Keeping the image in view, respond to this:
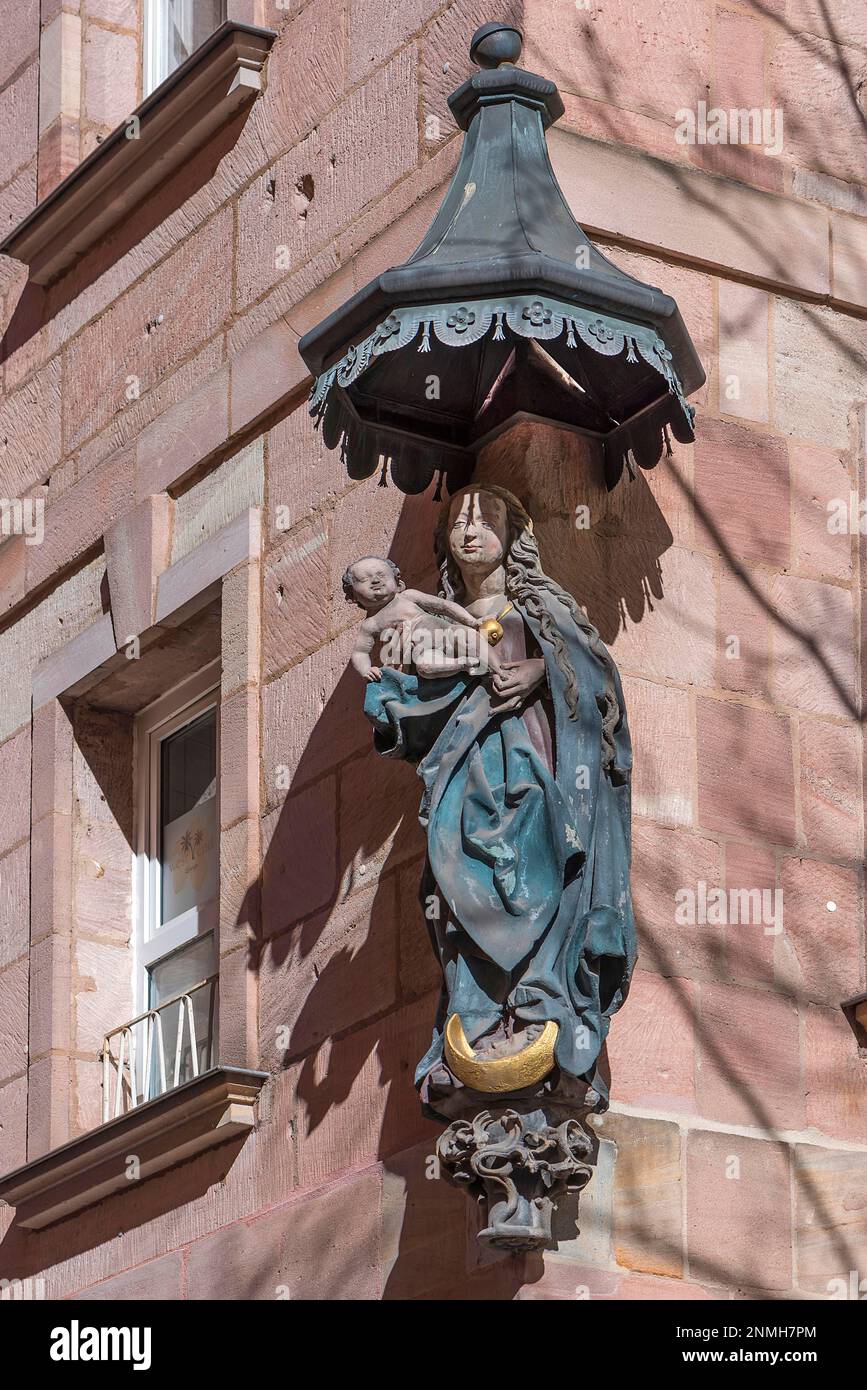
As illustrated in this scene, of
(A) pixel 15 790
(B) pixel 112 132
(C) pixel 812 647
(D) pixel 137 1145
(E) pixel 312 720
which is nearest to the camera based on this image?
(C) pixel 812 647

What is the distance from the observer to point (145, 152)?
1124 cm

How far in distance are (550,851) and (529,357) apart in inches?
57.4

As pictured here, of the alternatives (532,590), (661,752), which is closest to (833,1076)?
(661,752)

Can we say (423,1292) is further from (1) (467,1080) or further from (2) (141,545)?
(2) (141,545)

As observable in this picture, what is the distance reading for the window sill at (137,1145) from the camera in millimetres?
9414

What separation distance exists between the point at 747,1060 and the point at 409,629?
1.42 metres

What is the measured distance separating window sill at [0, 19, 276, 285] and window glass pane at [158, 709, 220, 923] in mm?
1858

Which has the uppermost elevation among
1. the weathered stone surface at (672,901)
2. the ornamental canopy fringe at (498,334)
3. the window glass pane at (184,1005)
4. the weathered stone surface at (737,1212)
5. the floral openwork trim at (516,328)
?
the ornamental canopy fringe at (498,334)

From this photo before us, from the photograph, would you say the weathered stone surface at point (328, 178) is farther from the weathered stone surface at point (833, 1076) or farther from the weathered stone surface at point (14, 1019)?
the weathered stone surface at point (833, 1076)

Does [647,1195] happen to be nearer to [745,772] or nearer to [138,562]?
[745,772]

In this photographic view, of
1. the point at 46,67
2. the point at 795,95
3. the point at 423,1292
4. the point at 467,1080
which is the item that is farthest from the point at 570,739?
the point at 46,67

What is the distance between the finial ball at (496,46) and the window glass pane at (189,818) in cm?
267

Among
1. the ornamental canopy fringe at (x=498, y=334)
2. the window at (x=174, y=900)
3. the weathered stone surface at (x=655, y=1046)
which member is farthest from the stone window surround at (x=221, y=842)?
the weathered stone surface at (x=655, y=1046)

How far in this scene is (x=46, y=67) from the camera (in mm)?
12242
